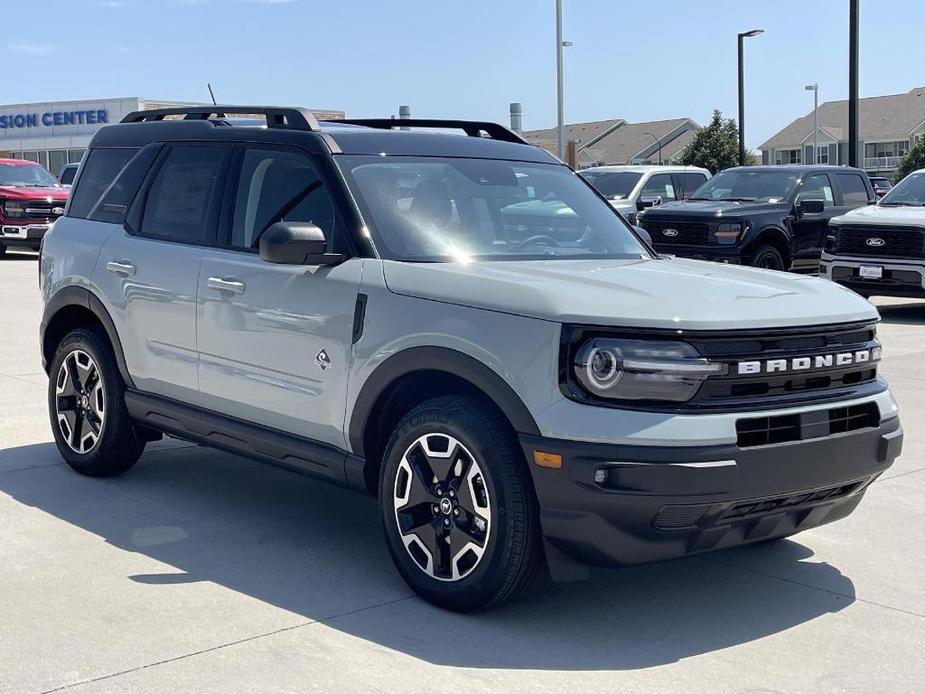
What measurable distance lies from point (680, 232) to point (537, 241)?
11.5 metres

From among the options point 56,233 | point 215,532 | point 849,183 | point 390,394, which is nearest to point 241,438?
point 215,532

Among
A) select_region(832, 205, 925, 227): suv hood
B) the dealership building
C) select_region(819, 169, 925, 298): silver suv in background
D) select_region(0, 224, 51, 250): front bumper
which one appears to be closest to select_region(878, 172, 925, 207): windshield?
select_region(819, 169, 925, 298): silver suv in background

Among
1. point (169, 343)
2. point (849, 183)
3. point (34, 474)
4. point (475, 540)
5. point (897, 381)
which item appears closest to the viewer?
point (475, 540)

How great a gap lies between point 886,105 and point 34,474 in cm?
9428

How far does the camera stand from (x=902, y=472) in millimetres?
6836

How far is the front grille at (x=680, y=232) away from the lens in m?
16.3

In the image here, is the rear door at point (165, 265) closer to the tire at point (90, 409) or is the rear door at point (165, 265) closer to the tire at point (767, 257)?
the tire at point (90, 409)

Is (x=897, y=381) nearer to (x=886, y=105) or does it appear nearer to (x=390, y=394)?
(x=390, y=394)

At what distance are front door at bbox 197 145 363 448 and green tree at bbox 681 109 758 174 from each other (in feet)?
196

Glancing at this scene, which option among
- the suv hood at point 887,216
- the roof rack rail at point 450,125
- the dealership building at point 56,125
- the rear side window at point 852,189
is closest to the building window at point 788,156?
the dealership building at point 56,125

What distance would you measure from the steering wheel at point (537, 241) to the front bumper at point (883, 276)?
387 inches

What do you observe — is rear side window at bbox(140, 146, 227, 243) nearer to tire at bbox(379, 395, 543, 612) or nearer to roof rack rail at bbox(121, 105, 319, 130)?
roof rack rail at bbox(121, 105, 319, 130)

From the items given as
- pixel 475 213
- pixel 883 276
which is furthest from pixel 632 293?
pixel 883 276

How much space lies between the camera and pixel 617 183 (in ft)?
65.9
